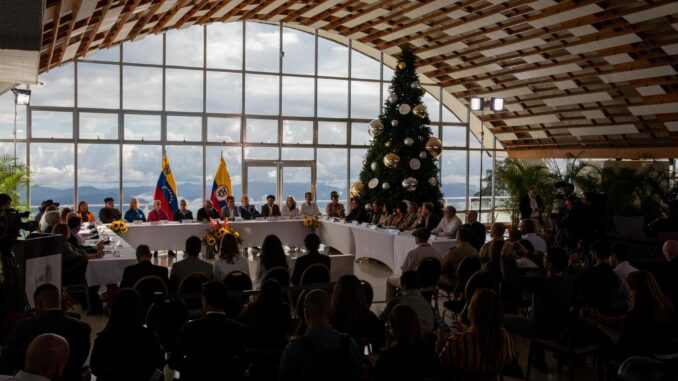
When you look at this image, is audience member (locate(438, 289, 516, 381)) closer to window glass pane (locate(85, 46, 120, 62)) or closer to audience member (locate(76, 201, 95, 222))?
audience member (locate(76, 201, 95, 222))

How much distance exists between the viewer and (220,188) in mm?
14461

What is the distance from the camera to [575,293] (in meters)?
5.56

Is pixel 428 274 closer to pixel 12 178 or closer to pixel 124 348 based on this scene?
pixel 124 348

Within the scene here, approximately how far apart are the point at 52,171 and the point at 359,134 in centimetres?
814

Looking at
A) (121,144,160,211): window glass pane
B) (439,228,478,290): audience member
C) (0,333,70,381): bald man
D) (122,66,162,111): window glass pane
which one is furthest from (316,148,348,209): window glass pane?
(0,333,70,381): bald man

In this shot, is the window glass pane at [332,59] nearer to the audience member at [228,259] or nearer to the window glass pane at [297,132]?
the window glass pane at [297,132]

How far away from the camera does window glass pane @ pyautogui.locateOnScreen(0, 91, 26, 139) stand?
14.3 m

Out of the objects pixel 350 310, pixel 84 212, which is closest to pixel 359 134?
pixel 84 212

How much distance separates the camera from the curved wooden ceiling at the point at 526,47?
11320 mm

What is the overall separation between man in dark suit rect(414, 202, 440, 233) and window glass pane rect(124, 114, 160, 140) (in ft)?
27.1

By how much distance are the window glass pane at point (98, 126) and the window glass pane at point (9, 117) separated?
1.26 meters

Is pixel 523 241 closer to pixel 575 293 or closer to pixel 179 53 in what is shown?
pixel 575 293

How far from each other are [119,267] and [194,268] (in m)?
1.85

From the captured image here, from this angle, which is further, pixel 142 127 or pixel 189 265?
pixel 142 127
